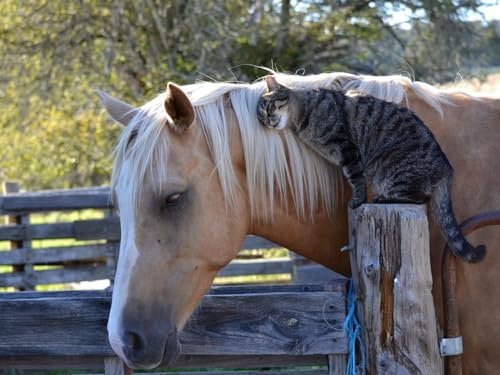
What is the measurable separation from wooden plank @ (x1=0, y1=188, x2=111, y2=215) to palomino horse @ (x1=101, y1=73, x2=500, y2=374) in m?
6.05

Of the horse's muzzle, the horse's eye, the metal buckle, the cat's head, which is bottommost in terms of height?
the metal buckle

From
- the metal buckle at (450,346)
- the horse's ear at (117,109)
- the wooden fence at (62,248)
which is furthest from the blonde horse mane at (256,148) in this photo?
the wooden fence at (62,248)

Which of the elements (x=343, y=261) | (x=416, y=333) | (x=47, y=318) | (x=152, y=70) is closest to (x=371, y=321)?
(x=416, y=333)

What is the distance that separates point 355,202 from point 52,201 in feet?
22.9

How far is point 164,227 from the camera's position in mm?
2756

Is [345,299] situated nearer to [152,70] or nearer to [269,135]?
[269,135]

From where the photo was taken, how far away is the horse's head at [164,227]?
265cm

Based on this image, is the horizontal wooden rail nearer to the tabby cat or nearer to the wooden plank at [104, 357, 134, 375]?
the wooden plank at [104, 357, 134, 375]

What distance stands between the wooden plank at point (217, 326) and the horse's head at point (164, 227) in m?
0.23

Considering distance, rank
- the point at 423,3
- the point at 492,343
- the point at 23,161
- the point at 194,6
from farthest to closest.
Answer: the point at 23,161, the point at 423,3, the point at 194,6, the point at 492,343

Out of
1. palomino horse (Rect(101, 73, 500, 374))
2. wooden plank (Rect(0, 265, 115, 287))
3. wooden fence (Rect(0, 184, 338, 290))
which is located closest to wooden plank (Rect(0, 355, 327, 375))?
palomino horse (Rect(101, 73, 500, 374))

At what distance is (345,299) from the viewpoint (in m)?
2.92

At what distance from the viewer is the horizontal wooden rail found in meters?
2.93

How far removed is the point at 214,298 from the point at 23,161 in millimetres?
13456
